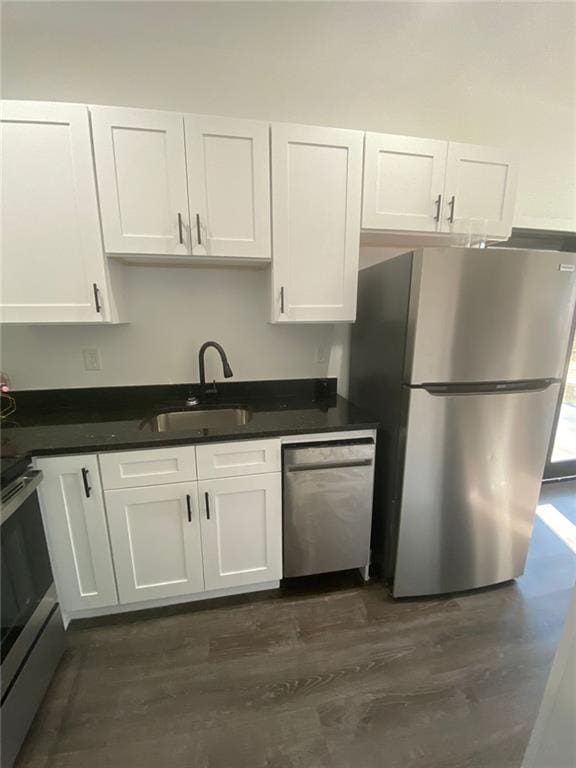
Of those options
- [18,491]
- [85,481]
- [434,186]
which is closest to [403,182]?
[434,186]

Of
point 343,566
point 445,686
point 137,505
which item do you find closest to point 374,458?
point 343,566

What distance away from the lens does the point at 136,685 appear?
1.25 metres

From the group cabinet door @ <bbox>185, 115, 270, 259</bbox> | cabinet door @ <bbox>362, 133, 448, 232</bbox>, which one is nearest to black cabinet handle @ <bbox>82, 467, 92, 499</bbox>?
cabinet door @ <bbox>185, 115, 270, 259</bbox>

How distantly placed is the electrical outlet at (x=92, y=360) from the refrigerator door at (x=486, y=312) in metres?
1.69

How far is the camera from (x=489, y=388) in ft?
4.66

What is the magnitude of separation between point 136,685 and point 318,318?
70.0 inches

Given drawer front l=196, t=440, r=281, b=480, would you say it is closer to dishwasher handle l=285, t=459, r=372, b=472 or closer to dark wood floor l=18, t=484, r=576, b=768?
dishwasher handle l=285, t=459, r=372, b=472

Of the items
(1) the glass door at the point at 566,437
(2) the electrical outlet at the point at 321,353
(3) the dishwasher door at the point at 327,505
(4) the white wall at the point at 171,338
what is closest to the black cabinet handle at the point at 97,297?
(4) the white wall at the point at 171,338

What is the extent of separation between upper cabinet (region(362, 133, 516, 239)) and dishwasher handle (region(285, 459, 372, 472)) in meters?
1.20

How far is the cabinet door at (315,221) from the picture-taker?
1.47 m

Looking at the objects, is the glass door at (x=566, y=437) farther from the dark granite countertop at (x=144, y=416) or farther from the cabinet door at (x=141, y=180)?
the cabinet door at (x=141, y=180)

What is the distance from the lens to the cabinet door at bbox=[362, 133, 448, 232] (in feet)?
5.02

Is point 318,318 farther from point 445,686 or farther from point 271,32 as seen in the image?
point 445,686

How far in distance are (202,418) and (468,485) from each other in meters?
1.48
